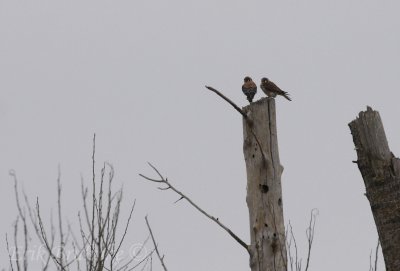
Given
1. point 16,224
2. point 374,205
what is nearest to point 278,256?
point 374,205

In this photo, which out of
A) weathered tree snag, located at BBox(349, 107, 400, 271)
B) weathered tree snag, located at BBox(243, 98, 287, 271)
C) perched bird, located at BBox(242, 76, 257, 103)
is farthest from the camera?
perched bird, located at BBox(242, 76, 257, 103)

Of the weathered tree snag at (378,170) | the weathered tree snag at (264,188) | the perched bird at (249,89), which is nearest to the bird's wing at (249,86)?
the perched bird at (249,89)

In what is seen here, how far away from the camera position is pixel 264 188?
4.24m

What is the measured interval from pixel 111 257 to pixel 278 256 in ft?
8.69

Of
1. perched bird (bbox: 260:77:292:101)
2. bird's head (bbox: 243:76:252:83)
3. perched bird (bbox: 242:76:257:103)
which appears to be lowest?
perched bird (bbox: 242:76:257:103)

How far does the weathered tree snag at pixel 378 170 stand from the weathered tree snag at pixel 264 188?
1.91 ft

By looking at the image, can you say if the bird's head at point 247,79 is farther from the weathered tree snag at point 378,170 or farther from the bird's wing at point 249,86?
the weathered tree snag at point 378,170

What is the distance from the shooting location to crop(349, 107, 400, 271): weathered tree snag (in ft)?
12.7

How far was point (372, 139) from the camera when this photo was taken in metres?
3.96

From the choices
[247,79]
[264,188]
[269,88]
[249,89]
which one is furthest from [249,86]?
[264,188]

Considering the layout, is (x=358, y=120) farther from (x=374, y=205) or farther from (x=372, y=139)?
(x=374, y=205)

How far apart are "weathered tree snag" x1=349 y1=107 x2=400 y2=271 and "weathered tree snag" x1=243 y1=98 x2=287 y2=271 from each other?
0.58 metres

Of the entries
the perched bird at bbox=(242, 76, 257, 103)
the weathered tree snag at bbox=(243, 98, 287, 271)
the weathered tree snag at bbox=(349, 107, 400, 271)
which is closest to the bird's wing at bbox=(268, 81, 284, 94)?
the perched bird at bbox=(242, 76, 257, 103)

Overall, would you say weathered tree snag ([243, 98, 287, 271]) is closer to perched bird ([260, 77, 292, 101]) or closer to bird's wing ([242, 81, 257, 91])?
bird's wing ([242, 81, 257, 91])
